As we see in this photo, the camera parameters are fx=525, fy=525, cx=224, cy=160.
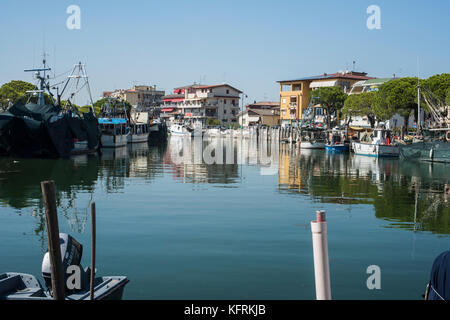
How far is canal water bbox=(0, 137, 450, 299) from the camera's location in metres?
11.3

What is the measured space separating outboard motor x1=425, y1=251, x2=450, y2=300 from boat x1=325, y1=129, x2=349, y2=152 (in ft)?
185

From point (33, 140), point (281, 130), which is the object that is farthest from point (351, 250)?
point (281, 130)

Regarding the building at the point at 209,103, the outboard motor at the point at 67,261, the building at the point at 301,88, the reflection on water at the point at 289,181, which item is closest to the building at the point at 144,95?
the building at the point at 209,103

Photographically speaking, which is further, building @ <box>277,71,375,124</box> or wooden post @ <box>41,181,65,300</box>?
building @ <box>277,71,375,124</box>

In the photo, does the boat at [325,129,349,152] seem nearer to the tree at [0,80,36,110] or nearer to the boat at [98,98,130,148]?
the boat at [98,98,130,148]

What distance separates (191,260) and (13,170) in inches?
998

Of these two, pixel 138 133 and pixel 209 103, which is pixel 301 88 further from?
pixel 209 103

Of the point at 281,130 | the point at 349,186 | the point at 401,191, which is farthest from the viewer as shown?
the point at 281,130

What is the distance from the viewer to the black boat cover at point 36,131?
42906 millimetres

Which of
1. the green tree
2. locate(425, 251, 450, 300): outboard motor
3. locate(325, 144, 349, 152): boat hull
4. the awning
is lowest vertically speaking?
locate(425, 251, 450, 300): outboard motor

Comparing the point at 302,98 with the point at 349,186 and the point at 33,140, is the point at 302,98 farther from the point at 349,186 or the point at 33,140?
the point at 349,186

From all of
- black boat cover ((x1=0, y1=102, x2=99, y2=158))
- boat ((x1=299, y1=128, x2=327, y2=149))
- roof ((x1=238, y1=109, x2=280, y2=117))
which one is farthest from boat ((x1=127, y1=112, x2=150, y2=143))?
roof ((x1=238, y1=109, x2=280, y2=117))

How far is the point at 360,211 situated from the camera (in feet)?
67.6
